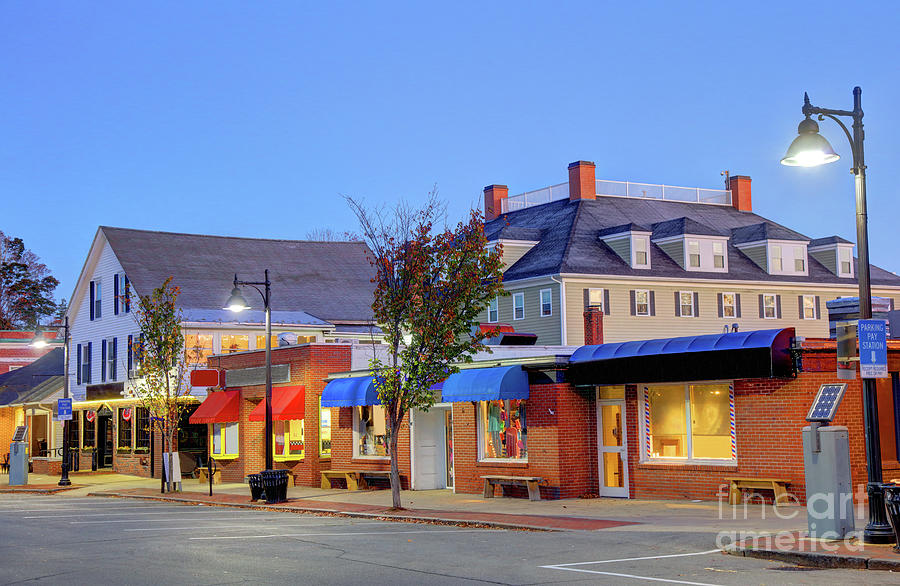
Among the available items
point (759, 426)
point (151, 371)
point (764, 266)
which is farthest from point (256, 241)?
point (759, 426)

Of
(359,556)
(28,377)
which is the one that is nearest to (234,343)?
(28,377)

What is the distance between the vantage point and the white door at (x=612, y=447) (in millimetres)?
24281

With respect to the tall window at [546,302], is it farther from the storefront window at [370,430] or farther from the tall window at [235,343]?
the storefront window at [370,430]

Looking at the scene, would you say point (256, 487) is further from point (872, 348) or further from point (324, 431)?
point (872, 348)

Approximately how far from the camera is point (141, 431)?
143 ft

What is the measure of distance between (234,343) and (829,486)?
32.6m

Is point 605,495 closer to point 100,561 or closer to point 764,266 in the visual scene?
point 100,561

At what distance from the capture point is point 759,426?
21359 mm

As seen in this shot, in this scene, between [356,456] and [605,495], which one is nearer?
[605,495]

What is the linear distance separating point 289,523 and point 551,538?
6.22m

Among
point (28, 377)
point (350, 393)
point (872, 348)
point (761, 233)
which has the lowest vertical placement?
point (350, 393)

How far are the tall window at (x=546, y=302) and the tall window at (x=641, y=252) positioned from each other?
4.85 m

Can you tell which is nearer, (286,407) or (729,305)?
(286,407)

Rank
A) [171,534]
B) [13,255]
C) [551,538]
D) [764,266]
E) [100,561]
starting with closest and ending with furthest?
1. [100,561]
2. [551,538]
3. [171,534]
4. [764,266]
5. [13,255]
